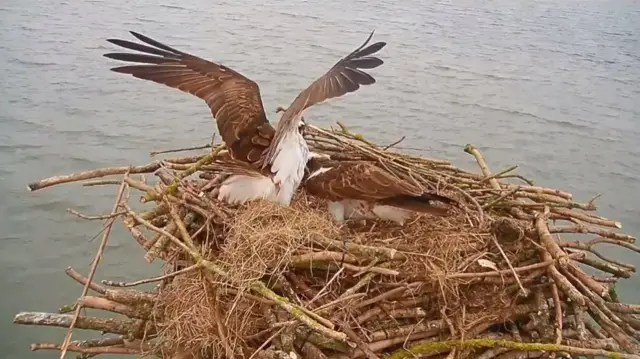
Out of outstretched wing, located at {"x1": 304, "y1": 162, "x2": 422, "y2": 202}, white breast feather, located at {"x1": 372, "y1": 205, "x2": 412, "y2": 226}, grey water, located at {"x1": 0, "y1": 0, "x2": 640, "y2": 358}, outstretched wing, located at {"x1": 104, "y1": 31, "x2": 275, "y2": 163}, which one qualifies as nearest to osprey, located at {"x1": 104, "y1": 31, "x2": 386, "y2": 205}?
outstretched wing, located at {"x1": 104, "y1": 31, "x2": 275, "y2": 163}

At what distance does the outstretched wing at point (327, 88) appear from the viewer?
3.17 meters

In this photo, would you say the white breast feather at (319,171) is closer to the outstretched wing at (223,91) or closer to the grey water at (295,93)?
the outstretched wing at (223,91)

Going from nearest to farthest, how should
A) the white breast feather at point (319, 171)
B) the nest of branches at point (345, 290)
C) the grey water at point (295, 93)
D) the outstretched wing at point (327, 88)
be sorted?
the nest of branches at point (345, 290) < the outstretched wing at point (327, 88) < the white breast feather at point (319, 171) < the grey water at point (295, 93)

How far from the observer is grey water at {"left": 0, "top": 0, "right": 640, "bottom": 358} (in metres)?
6.18

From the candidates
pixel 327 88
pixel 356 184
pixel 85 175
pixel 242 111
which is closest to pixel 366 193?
pixel 356 184

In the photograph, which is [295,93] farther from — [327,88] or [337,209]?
[327,88]

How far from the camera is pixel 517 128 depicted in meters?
7.98

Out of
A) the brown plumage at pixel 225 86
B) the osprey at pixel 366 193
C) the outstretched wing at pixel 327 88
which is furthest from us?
the brown plumage at pixel 225 86

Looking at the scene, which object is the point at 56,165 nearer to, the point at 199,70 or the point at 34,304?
the point at 34,304

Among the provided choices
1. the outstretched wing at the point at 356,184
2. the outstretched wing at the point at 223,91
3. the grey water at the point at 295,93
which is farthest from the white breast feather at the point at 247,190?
the grey water at the point at 295,93

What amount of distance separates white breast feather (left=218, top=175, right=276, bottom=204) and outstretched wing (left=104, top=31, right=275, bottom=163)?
0.12 metres

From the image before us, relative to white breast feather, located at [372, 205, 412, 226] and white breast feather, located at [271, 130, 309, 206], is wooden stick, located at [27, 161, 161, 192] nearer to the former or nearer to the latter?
white breast feather, located at [271, 130, 309, 206]

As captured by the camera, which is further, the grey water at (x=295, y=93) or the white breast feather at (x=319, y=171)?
the grey water at (x=295, y=93)

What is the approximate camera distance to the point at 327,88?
10.6 ft
